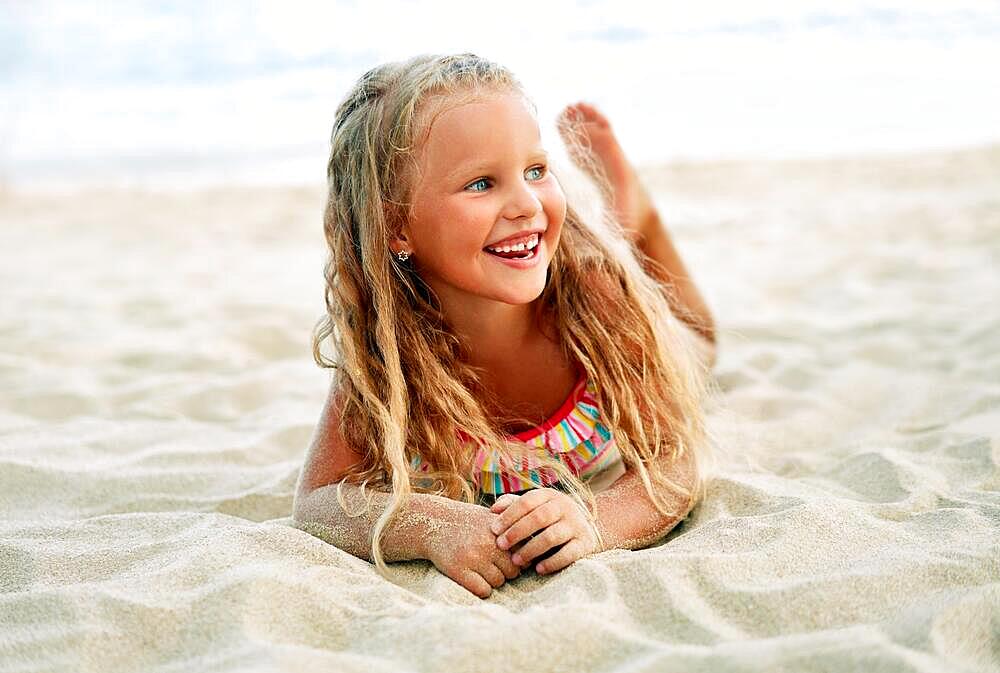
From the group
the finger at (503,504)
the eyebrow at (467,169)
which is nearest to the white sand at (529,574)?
the finger at (503,504)

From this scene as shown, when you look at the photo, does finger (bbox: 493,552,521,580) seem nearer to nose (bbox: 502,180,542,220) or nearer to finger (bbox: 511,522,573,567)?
finger (bbox: 511,522,573,567)

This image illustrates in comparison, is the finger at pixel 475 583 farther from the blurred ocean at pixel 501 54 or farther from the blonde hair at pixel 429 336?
the blurred ocean at pixel 501 54

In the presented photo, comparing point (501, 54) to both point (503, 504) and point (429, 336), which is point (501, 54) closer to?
point (429, 336)

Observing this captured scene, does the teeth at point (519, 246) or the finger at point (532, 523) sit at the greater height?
the teeth at point (519, 246)

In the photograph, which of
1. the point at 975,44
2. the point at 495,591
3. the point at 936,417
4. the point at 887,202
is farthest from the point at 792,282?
the point at 975,44

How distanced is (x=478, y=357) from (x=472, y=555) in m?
0.63

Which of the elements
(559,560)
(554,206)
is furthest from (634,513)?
(554,206)

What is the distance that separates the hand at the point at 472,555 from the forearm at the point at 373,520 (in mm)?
12

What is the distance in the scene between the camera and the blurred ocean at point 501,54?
11.1 meters

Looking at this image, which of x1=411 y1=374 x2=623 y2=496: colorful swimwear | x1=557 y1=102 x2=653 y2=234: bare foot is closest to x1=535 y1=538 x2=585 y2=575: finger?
x1=411 y1=374 x2=623 y2=496: colorful swimwear

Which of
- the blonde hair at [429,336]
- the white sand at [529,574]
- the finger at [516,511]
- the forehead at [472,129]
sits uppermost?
the forehead at [472,129]

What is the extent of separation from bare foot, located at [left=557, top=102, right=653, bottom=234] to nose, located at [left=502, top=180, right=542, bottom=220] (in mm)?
1102

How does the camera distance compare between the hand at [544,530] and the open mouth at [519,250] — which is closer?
the hand at [544,530]

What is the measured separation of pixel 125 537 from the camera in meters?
2.19
